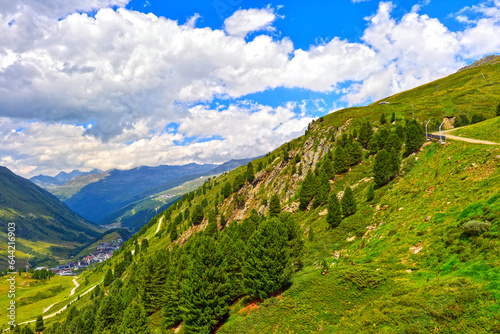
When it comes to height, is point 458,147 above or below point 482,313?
above

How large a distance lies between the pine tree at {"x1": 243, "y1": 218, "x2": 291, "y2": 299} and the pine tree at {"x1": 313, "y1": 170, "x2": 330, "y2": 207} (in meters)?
42.7

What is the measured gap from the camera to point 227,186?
6718 inches

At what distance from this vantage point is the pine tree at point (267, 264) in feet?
114

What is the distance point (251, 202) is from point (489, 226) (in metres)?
119

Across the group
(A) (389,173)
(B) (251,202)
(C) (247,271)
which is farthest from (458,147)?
(B) (251,202)

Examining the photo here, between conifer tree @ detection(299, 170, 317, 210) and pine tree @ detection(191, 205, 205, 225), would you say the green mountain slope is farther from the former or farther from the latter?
pine tree @ detection(191, 205, 205, 225)

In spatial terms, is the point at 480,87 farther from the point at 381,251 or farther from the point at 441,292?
the point at 441,292

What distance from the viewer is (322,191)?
77.8 meters

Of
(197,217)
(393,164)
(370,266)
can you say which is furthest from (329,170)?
(197,217)

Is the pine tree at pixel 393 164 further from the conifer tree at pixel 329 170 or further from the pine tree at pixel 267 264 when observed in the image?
the pine tree at pixel 267 264

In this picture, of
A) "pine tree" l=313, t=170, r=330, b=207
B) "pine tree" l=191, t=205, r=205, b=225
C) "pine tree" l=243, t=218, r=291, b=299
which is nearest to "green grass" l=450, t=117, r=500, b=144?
"pine tree" l=313, t=170, r=330, b=207

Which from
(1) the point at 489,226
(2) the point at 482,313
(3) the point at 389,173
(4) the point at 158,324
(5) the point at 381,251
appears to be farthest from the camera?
(3) the point at 389,173

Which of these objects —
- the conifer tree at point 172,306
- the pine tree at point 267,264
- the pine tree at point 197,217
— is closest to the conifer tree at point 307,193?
the pine tree at point 267,264

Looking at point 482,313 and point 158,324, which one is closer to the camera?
point 482,313
